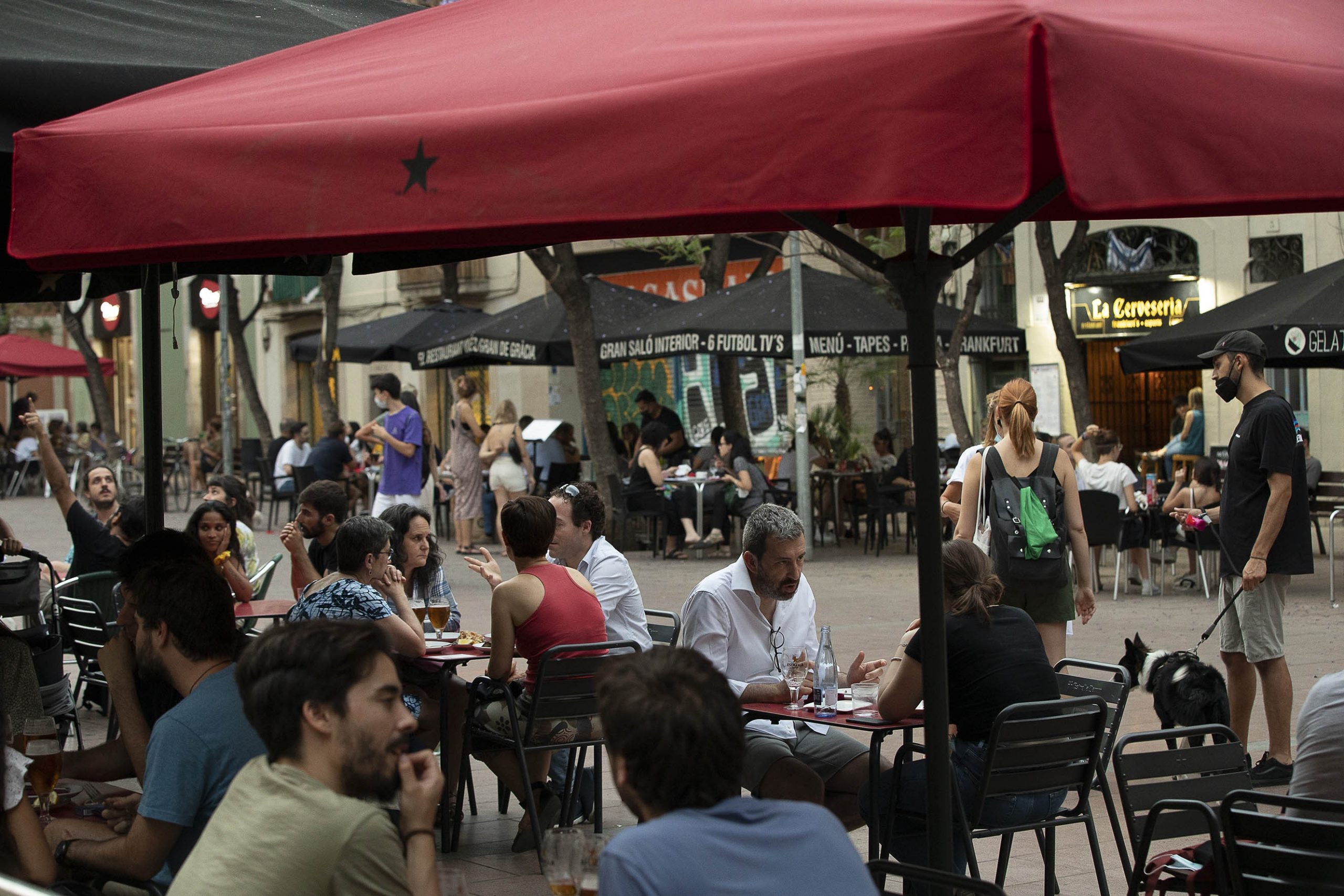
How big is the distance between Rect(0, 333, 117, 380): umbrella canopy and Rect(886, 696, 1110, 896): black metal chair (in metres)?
25.9

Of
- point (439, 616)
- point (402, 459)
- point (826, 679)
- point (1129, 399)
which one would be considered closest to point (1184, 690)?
point (826, 679)

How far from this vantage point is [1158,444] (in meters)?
24.0

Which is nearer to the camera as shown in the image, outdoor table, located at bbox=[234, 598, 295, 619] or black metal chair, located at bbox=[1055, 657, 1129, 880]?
black metal chair, located at bbox=[1055, 657, 1129, 880]

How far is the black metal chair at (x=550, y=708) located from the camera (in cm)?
571

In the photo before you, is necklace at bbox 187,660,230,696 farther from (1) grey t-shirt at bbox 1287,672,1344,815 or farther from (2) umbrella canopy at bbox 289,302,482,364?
(2) umbrella canopy at bbox 289,302,482,364

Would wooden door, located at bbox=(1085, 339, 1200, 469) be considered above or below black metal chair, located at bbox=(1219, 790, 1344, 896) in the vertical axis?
above

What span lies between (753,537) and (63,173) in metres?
2.82

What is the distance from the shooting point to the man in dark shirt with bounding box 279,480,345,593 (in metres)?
7.20

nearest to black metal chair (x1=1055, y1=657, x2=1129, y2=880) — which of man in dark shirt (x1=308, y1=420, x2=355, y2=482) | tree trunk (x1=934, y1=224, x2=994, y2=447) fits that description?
tree trunk (x1=934, y1=224, x2=994, y2=447)

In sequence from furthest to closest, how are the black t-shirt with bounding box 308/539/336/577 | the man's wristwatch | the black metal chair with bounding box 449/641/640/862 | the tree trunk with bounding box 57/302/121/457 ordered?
the tree trunk with bounding box 57/302/121/457 < the black t-shirt with bounding box 308/539/336/577 < the black metal chair with bounding box 449/641/640/862 < the man's wristwatch

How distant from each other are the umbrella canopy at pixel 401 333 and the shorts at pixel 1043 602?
45.3 ft

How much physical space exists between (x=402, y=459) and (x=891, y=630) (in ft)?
18.4

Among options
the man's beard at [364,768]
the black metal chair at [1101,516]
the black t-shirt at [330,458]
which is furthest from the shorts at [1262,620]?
the black t-shirt at [330,458]

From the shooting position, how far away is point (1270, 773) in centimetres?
591
